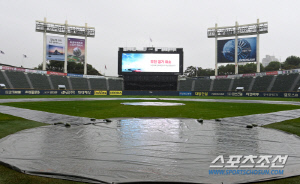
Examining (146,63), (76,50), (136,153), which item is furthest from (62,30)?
(136,153)

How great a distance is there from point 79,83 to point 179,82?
34.6m

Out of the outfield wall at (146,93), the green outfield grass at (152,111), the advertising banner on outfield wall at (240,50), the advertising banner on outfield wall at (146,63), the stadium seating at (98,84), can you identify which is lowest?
the outfield wall at (146,93)

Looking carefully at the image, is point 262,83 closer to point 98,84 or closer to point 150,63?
point 150,63

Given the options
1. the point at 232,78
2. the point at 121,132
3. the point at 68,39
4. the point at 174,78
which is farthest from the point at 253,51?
the point at 121,132

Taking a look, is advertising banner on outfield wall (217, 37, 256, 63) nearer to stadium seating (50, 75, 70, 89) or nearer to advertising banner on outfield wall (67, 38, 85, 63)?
advertising banner on outfield wall (67, 38, 85, 63)

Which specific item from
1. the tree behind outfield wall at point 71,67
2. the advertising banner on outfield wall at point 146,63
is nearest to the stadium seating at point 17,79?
the advertising banner on outfield wall at point 146,63

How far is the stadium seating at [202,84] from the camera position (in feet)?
230

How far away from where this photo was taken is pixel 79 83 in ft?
222

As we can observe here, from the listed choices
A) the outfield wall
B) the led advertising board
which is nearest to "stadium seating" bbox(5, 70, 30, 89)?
the outfield wall

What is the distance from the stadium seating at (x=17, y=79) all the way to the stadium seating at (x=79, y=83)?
44.2ft

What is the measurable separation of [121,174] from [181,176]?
1.15m

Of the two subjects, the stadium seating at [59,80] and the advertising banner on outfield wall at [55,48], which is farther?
the stadium seating at [59,80]

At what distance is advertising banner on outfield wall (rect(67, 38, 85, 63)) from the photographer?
64.9m

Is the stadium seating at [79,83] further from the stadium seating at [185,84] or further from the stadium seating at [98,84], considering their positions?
the stadium seating at [185,84]
